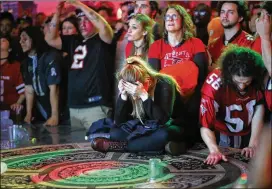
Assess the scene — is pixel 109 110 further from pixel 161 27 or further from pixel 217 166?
pixel 217 166

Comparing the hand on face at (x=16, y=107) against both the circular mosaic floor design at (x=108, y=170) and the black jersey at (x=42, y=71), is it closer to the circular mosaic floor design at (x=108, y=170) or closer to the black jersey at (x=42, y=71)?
the black jersey at (x=42, y=71)

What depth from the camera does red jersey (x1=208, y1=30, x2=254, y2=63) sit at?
5215 millimetres

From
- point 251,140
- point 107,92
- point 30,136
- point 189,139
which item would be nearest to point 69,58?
point 107,92

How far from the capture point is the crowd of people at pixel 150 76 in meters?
4.60

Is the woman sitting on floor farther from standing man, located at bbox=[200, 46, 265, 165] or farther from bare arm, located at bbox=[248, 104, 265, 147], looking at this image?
bare arm, located at bbox=[248, 104, 265, 147]

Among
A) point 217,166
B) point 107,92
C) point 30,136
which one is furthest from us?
point 107,92

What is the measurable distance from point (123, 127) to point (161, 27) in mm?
1140

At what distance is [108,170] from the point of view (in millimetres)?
4113

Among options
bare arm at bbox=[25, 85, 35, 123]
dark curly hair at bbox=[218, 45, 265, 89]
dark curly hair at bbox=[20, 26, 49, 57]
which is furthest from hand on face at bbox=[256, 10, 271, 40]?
bare arm at bbox=[25, 85, 35, 123]

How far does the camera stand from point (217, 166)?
4.19 metres

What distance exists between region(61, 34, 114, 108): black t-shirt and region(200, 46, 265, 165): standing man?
1792 millimetres

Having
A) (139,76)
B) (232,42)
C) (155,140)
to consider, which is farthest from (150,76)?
(232,42)

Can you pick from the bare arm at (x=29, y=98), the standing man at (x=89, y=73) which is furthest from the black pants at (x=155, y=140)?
the bare arm at (x=29, y=98)

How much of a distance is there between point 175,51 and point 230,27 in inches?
22.8
